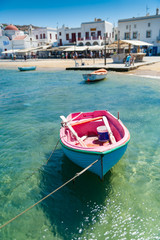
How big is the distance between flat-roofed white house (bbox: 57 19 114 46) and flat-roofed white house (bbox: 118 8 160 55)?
5002 millimetres

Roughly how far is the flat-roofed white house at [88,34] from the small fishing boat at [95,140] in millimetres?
50575

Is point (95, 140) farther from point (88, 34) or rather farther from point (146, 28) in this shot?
point (88, 34)

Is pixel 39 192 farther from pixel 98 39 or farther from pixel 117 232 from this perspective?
pixel 98 39

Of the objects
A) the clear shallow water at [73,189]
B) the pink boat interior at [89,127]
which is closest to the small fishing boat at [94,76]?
the clear shallow water at [73,189]

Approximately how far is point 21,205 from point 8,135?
197 inches

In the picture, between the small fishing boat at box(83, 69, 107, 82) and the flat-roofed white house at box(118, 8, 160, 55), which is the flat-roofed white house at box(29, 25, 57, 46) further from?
the small fishing boat at box(83, 69, 107, 82)

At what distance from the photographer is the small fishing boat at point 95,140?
4.96 meters

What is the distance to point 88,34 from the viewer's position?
5769cm

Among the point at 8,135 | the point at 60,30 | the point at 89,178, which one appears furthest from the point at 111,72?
the point at 60,30

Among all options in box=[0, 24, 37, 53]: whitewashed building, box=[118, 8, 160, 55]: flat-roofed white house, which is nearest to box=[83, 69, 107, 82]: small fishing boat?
box=[118, 8, 160, 55]: flat-roofed white house

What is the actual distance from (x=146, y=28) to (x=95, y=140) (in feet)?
176

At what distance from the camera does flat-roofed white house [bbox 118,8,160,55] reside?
4981 centimetres

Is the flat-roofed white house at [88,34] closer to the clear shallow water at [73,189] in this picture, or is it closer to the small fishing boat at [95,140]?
the clear shallow water at [73,189]

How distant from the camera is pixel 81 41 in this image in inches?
2189
